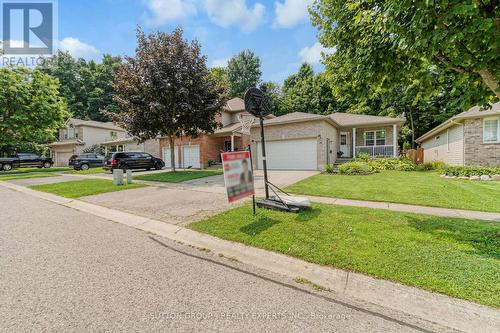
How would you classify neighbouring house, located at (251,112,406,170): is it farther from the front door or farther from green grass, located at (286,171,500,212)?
green grass, located at (286,171,500,212)

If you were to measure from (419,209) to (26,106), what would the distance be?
30057 millimetres

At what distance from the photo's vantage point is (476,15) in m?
3.37

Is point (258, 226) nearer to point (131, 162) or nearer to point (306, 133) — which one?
point (306, 133)

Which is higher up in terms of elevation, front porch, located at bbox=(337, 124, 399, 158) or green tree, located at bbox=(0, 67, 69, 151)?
green tree, located at bbox=(0, 67, 69, 151)

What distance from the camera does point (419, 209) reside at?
6.00 meters

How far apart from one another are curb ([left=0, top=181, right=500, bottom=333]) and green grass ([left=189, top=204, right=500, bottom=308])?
0.12m

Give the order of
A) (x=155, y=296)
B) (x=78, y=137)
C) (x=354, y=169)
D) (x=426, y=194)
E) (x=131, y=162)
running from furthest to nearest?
(x=78, y=137), (x=131, y=162), (x=354, y=169), (x=426, y=194), (x=155, y=296)

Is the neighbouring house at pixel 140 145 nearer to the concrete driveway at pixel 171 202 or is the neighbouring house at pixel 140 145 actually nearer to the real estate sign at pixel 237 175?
the concrete driveway at pixel 171 202

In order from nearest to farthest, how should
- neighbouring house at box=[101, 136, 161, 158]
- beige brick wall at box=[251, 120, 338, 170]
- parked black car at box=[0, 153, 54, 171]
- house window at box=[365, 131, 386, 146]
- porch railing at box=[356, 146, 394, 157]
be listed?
beige brick wall at box=[251, 120, 338, 170] < porch railing at box=[356, 146, 394, 157] < house window at box=[365, 131, 386, 146] < neighbouring house at box=[101, 136, 161, 158] < parked black car at box=[0, 153, 54, 171]

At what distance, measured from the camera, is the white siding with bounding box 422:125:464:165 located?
560 inches

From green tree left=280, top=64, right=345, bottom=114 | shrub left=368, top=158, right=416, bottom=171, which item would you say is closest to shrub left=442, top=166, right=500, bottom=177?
shrub left=368, top=158, right=416, bottom=171

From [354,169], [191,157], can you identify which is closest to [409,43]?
[354,169]

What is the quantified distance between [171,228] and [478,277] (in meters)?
5.22

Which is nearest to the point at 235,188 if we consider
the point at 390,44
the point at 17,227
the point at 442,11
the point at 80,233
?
the point at 80,233
